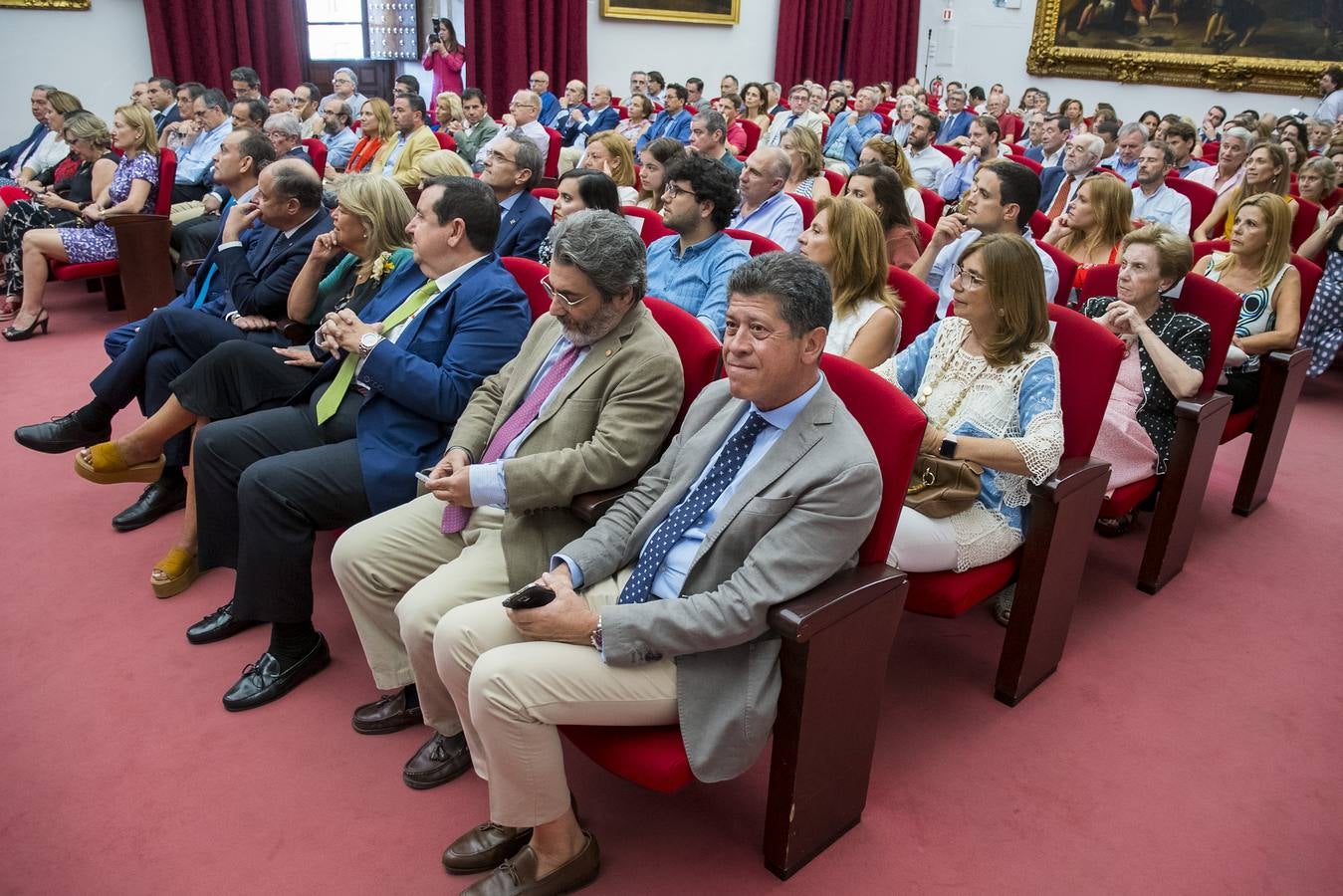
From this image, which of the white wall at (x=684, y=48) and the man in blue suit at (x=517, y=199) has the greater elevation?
the white wall at (x=684, y=48)

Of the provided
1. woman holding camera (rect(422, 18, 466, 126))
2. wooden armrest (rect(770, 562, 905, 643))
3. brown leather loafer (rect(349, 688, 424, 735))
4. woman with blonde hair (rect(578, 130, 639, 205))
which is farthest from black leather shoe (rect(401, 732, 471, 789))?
woman holding camera (rect(422, 18, 466, 126))

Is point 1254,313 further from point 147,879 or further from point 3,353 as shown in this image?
point 3,353

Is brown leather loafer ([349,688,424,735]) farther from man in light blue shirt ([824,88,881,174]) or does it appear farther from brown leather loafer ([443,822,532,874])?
man in light blue shirt ([824,88,881,174])

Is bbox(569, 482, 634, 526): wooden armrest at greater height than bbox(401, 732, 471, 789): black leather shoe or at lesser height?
greater

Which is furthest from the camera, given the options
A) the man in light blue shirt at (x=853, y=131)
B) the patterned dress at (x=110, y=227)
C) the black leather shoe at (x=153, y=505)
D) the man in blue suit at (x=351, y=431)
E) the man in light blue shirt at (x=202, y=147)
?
the man in light blue shirt at (x=853, y=131)

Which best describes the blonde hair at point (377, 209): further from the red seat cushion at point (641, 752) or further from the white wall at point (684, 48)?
the white wall at point (684, 48)

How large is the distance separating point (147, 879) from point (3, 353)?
424cm

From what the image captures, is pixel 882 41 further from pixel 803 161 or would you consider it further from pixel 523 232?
pixel 523 232

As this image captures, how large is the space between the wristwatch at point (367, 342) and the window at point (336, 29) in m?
10.2

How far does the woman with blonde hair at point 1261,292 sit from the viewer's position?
3.45 meters

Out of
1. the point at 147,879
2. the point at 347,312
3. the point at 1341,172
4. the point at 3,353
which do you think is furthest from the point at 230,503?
the point at 1341,172

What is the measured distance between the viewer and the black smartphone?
5.97 ft

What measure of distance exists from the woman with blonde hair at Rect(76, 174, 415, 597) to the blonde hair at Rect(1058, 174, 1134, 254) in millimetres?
2694

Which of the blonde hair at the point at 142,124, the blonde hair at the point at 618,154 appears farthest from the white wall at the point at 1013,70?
the blonde hair at the point at 142,124
